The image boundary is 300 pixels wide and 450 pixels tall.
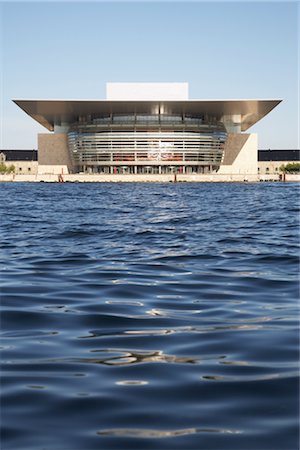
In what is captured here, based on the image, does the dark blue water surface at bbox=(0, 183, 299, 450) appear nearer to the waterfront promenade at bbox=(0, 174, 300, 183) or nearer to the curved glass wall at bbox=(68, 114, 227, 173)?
the waterfront promenade at bbox=(0, 174, 300, 183)

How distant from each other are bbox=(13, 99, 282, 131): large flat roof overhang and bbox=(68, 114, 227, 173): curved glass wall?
45.2 inches

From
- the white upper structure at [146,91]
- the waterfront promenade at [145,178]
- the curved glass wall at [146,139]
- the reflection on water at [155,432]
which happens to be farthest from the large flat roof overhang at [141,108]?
the reflection on water at [155,432]

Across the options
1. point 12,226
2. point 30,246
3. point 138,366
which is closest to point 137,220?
point 12,226

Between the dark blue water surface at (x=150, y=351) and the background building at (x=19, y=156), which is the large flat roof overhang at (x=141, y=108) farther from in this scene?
the dark blue water surface at (x=150, y=351)

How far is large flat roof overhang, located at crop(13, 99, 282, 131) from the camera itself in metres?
73.3

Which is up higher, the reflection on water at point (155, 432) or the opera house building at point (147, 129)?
the opera house building at point (147, 129)

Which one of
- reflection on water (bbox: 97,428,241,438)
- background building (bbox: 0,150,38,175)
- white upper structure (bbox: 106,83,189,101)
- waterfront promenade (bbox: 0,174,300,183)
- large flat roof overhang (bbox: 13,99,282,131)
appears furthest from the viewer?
background building (bbox: 0,150,38,175)

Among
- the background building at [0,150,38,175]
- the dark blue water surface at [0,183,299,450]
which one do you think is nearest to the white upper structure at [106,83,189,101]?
the background building at [0,150,38,175]

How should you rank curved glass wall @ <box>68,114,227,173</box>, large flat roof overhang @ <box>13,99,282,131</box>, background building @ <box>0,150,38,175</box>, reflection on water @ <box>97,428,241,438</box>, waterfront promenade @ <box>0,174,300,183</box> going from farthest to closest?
background building @ <box>0,150,38,175</box> < curved glass wall @ <box>68,114,227,173</box> < waterfront promenade @ <box>0,174,300,183</box> < large flat roof overhang @ <box>13,99,282,131</box> < reflection on water @ <box>97,428,241,438</box>

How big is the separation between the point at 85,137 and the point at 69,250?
7524cm

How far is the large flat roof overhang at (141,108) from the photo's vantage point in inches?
2886

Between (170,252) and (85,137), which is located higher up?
(85,137)

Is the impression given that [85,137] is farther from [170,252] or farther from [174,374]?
[174,374]

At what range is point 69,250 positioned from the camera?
937cm
